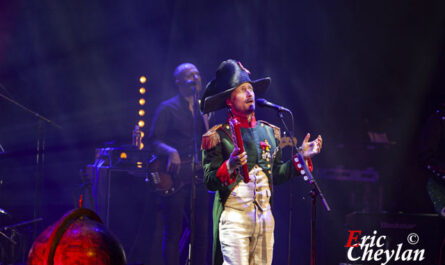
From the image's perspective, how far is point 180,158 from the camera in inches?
198

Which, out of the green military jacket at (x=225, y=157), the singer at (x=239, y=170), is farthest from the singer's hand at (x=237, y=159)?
the green military jacket at (x=225, y=157)

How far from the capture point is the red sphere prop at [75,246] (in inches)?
85.2

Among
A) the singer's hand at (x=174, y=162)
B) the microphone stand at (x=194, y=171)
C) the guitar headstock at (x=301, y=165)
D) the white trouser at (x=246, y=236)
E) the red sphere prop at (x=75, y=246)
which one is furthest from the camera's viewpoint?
the singer's hand at (x=174, y=162)

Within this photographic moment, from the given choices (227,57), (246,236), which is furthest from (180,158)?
(227,57)

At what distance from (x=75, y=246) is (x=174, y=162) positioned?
2723 mm

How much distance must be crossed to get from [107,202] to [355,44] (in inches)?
199

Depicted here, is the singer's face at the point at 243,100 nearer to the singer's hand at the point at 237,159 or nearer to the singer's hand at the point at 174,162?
the singer's hand at the point at 237,159

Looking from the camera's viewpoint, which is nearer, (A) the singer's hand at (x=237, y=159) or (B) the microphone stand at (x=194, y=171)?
(A) the singer's hand at (x=237, y=159)

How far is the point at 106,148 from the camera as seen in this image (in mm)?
6227

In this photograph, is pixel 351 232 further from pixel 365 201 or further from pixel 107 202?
pixel 107 202

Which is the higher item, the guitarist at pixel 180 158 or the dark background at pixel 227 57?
the dark background at pixel 227 57

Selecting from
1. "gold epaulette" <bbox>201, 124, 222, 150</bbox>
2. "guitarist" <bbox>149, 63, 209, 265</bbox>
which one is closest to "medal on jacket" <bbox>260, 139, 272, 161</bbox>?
"gold epaulette" <bbox>201, 124, 222, 150</bbox>

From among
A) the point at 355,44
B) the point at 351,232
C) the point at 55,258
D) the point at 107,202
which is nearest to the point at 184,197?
the point at 107,202

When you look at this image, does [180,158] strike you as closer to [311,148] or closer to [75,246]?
[311,148]
